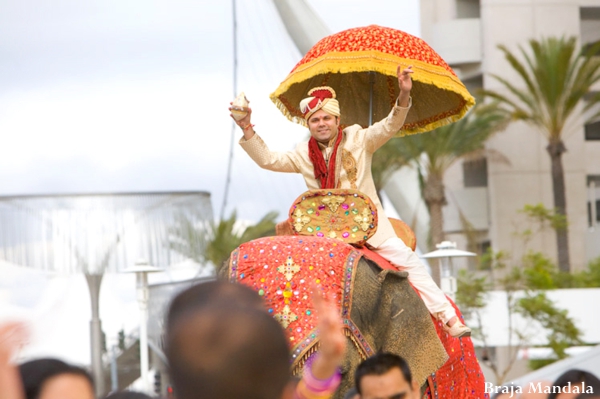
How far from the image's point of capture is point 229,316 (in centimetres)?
194

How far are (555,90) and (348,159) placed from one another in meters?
21.2

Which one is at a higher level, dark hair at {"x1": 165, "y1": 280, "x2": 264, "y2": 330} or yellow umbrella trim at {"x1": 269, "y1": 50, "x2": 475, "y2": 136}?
yellow umbrella trim at {"x1": 269, "y1": 50, "x2": 475, "y2": 136}

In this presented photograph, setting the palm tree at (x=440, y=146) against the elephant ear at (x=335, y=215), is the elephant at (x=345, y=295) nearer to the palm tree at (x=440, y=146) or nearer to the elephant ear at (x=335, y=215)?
the elephant ear at (x=335, y=215)

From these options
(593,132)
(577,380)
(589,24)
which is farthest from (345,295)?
(593,132)

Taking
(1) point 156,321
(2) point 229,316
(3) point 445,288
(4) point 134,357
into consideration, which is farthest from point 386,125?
(4) point 134,357

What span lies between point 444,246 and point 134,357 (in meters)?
5.91

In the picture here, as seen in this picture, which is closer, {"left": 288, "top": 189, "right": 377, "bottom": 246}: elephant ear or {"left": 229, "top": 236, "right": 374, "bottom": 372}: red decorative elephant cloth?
{"left": 229, "top": 236, "right": 374, "bottom": 372}: red decorative elephant cloth

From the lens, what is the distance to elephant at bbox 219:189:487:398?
15.4 ft

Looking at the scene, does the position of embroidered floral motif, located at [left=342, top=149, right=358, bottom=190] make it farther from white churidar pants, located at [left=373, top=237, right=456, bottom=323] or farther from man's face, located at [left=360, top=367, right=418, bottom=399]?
man's face, located at [left=360, top=367, right=418, bottom=399]

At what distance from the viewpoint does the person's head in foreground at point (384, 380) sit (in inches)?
130

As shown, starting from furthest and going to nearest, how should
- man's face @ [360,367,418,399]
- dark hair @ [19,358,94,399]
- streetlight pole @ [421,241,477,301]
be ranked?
1. streetlight pole @ [421,241,477,301]
2. man's face @ [360,367,418,399]
3. dark hair @ [19,358,94,399]

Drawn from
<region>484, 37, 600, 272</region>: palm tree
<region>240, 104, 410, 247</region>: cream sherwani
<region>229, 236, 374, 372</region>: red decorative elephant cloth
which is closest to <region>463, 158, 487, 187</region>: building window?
<region>484, 37, 600, 272</region>: palm tree

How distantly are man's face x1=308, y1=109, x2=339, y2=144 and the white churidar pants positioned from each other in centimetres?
64

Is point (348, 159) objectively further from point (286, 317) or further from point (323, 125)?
point (286, 317)
